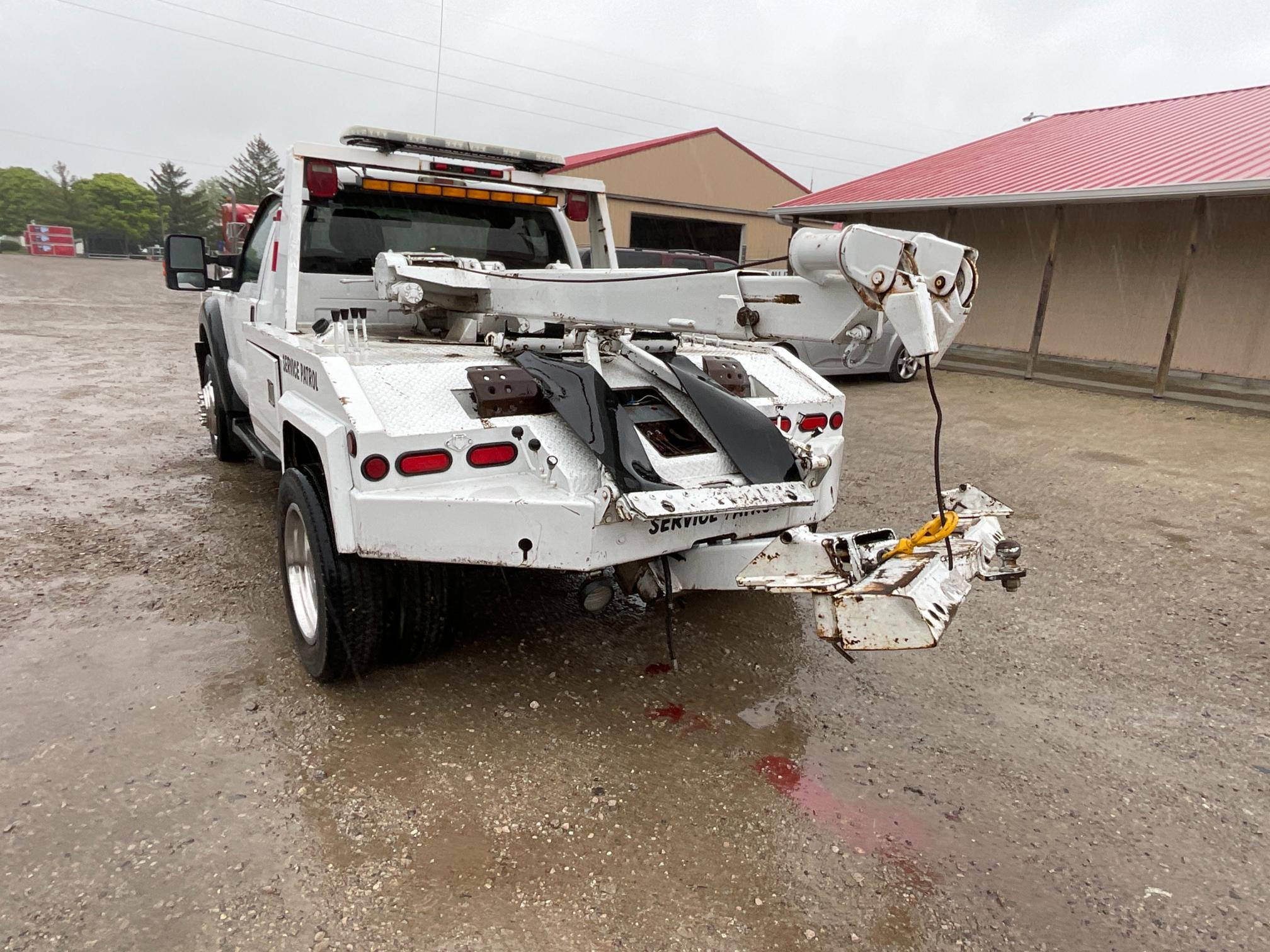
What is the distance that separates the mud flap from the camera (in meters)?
2.42

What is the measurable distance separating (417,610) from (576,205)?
2890mm

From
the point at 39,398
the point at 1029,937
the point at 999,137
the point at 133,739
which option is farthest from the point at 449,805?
the point at 999,137

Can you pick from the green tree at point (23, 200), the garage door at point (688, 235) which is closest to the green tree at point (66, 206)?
the green tree at point (23, 200)

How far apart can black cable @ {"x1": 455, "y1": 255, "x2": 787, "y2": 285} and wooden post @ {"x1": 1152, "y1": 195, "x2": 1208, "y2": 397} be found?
10.0m

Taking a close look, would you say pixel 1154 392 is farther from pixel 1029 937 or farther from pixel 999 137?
pixel 1029 937

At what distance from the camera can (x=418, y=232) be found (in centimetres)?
458

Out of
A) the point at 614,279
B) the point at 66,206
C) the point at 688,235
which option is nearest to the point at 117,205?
the point at 66,206

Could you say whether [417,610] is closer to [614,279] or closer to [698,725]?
[698,725]

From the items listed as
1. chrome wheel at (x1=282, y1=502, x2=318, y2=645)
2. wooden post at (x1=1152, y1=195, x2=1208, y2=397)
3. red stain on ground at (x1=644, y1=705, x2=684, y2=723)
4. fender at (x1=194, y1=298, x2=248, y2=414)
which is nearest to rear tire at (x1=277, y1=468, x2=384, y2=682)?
chrome wheel at (x1=282, y1=502, x2=318, y2=645)

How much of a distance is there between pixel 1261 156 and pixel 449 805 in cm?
1252

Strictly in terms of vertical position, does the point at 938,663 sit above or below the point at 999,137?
below

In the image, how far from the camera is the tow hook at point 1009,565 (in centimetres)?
282

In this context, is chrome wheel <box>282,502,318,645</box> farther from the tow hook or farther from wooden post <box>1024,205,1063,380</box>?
wooden post <box>1024,205,1063,380</box>

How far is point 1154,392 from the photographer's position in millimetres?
11180
